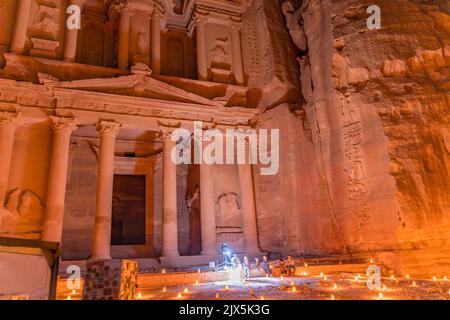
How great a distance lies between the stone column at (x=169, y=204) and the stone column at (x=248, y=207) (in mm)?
3115

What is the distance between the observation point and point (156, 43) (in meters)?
16.9

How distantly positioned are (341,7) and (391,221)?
8163 millimetres

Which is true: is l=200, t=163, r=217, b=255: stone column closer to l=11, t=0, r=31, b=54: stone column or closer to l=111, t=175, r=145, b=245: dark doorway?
l=111, t=175, r=145, b=245: dark doorway

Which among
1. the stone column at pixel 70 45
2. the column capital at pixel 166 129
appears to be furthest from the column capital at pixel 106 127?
the stone column at pixel 70 45

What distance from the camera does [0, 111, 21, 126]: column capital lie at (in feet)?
41.8

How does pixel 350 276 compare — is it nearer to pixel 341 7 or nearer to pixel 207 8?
pixel 341 7

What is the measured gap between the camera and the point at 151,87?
→ 49.3 feet

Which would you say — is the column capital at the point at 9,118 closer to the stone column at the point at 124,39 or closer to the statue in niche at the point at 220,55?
the stone column at the point at 124,39

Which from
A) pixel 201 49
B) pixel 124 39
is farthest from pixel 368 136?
pixel 124 39

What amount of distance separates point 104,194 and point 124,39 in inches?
298

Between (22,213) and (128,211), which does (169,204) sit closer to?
(128,211)

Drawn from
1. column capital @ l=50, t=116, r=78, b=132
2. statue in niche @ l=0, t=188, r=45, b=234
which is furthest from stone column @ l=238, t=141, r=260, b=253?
statue in niche @ l=0, t=188, r=45, b=234

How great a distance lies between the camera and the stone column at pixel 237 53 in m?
17.9
